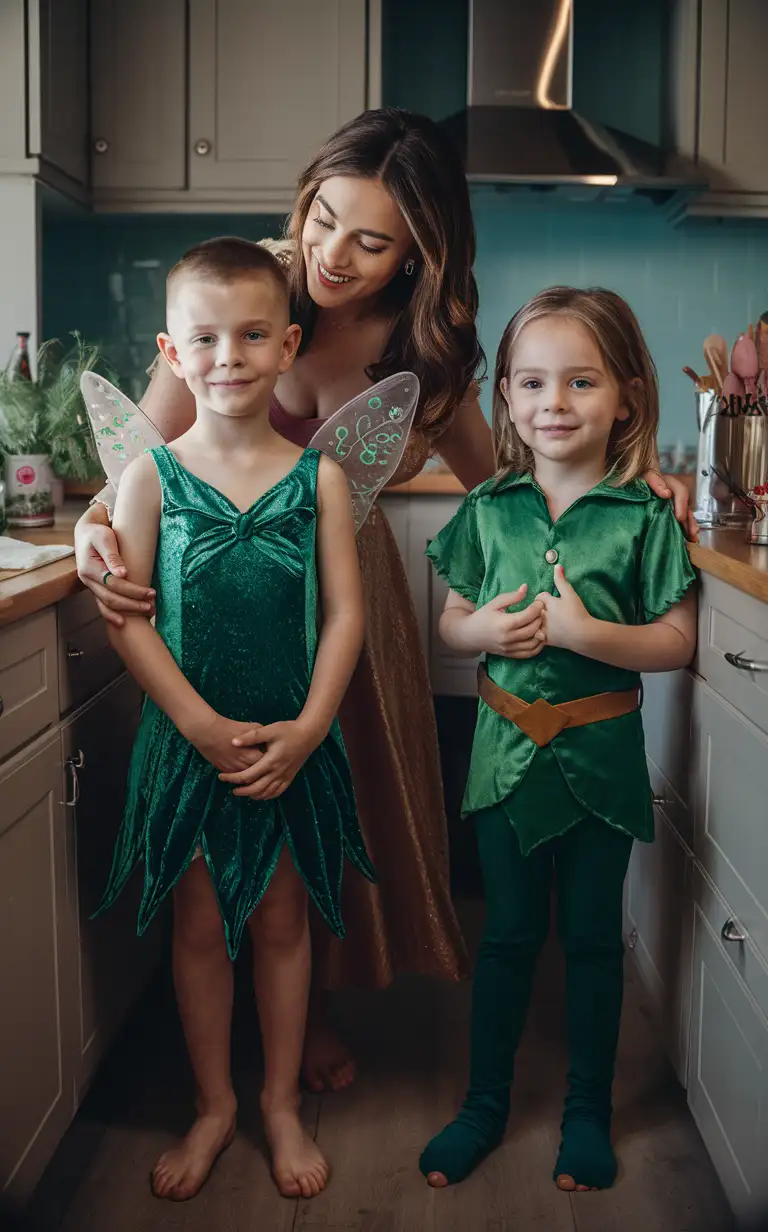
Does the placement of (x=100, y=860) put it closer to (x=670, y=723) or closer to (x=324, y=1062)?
(x=324, y=1062)

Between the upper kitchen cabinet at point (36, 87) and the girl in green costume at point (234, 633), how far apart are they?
1.26 m

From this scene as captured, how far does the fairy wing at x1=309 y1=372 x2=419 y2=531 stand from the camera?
142 cm

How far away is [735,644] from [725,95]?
1.89 meters

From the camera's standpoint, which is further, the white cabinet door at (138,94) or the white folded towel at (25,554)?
the white cabinet door at (138,94)

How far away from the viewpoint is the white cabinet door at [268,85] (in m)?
2.60

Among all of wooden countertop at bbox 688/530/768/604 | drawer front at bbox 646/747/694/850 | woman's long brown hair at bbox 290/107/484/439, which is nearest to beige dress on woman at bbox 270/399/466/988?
woman's long brown hair at bbox 290/107/484/439

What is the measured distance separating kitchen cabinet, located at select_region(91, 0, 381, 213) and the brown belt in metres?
1.69

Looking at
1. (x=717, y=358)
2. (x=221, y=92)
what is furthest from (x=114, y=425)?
(x=221, y=92)

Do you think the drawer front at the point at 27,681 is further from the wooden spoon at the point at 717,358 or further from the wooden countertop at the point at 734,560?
the wooden spoon at the point at 717,358

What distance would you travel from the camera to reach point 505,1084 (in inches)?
58.4

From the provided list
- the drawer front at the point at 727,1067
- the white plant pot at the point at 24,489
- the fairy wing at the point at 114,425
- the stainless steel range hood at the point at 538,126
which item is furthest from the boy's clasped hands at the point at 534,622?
the stainless steel range hood at the point at 538,126

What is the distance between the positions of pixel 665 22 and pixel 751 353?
163 centimetres

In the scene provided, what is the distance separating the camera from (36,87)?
229 centimetres

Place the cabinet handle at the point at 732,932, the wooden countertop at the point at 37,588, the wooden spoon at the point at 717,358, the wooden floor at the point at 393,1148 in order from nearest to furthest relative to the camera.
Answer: the wooden countertop at the point at 37,588 → the cabinet handle at the point at 732,932 → the wooden floor at the point at 393,1148 → the wooden spoon at the point at 717,358
